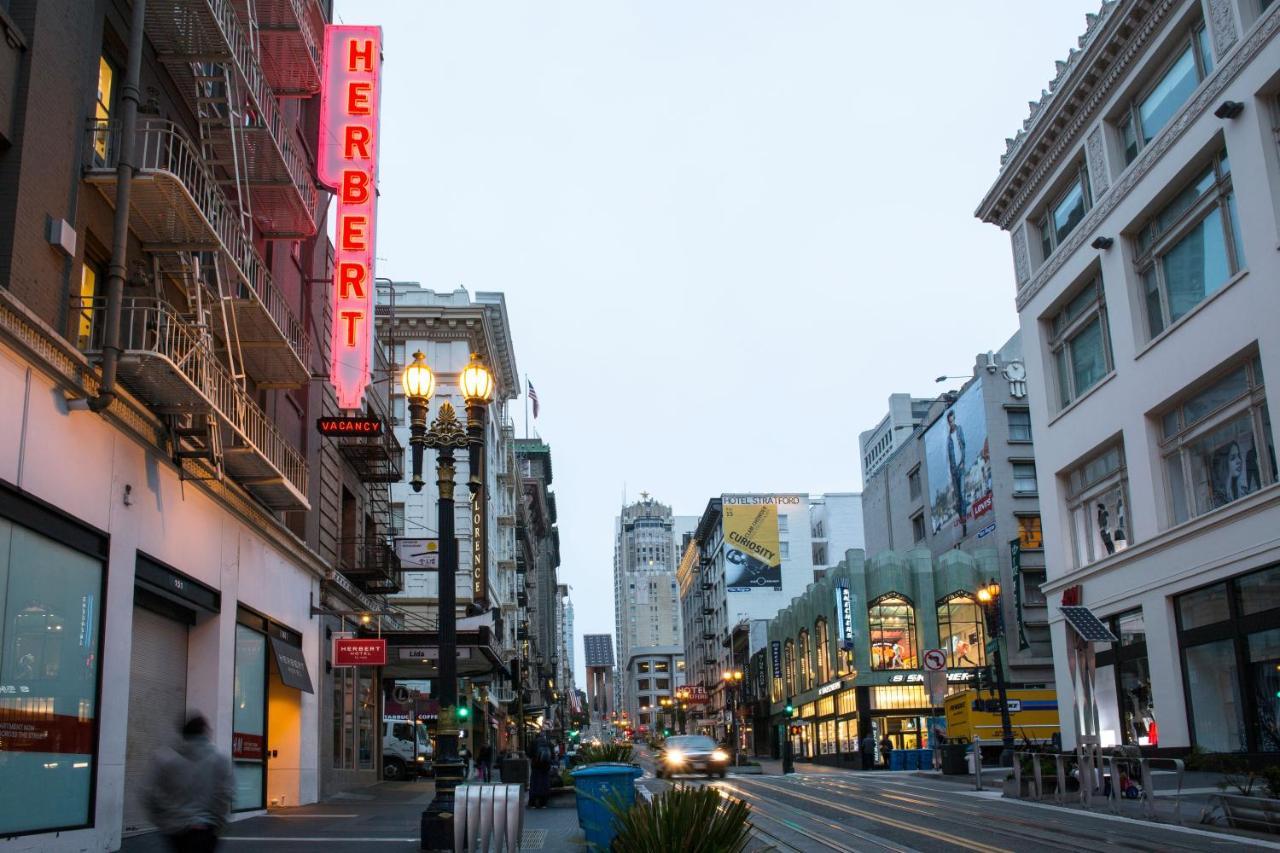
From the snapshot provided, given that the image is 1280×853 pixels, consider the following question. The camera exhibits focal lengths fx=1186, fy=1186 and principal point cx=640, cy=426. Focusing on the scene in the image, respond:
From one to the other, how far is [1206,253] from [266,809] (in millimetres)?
24587

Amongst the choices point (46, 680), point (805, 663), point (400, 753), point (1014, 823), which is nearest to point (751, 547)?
point (805, 663)

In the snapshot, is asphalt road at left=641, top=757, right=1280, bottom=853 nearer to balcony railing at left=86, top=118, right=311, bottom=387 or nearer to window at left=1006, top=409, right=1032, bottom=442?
balcony railing at left=86, top=118, right=311, bottom=387

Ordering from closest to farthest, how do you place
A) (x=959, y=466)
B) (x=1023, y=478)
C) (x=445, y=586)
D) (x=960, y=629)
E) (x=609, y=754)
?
(x=445, y=586)
(x=609, y=754)
(x=960, y=629)
(x=1023, y=478)
(x=959, y=466)

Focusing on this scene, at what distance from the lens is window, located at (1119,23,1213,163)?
28656mm

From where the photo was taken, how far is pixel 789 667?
8062 cm

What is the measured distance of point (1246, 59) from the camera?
2602cm

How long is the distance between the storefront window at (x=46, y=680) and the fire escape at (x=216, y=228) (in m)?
2.84

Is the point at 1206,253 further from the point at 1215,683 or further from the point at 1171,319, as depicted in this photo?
the point at 1215,683

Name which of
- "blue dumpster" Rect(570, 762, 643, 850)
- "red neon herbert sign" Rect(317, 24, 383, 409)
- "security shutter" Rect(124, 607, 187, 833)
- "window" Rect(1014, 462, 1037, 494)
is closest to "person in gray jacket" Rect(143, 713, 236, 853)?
"blue dumpster" Rect(570, 762, 643, 850)

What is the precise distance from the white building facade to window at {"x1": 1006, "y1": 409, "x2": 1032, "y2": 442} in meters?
25.2

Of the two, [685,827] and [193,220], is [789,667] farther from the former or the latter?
[685,827]

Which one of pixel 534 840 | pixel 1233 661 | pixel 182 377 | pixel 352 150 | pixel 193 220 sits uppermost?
pixel 352 150

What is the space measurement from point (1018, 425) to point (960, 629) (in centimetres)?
1127

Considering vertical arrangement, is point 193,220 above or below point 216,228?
below
